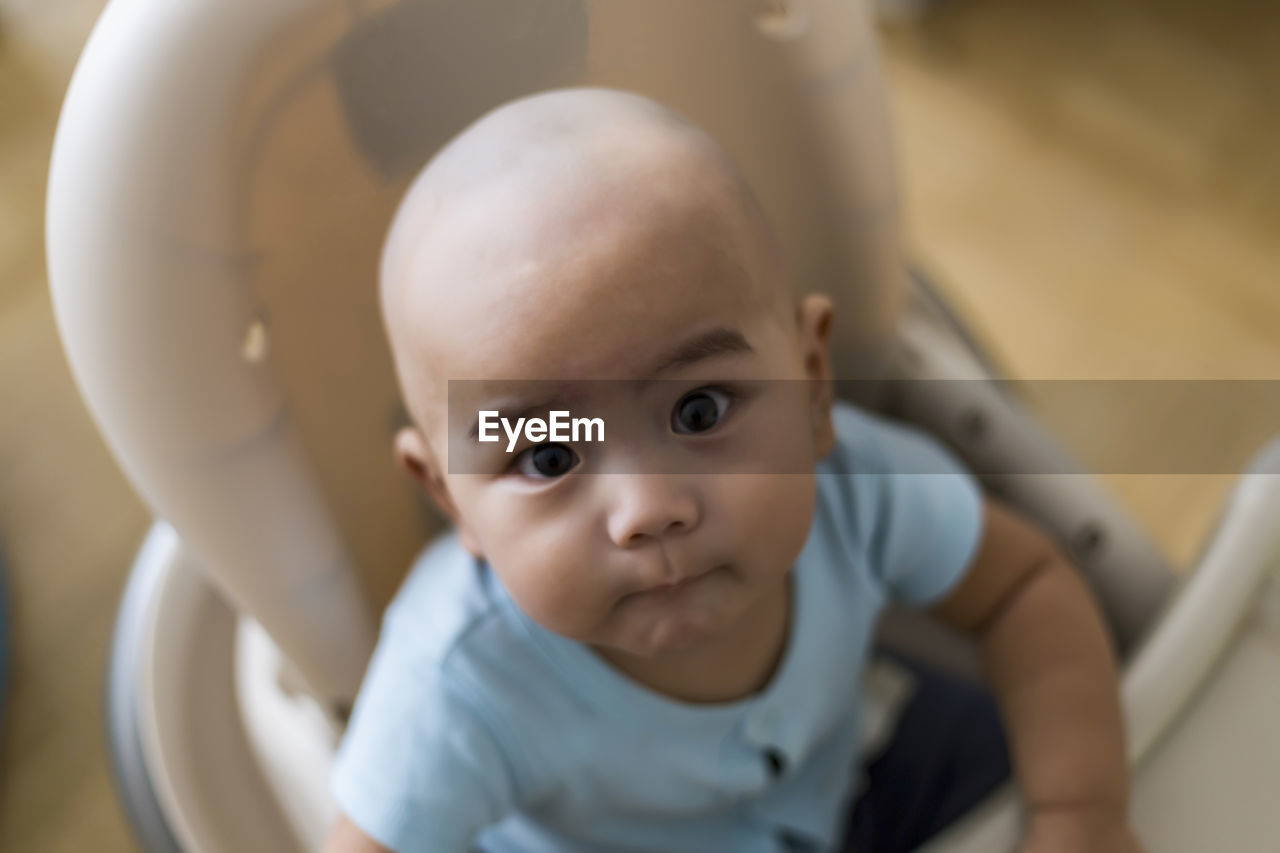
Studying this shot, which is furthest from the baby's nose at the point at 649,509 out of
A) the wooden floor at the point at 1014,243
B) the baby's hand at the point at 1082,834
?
the wooden floor at the point at 1014,243

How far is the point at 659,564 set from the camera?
1.10 feet

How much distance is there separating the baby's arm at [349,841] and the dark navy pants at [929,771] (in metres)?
0.23

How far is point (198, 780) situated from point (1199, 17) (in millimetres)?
1194

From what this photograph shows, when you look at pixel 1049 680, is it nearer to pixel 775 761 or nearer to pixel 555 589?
pixel 775 761

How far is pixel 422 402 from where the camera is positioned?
364 millimetres

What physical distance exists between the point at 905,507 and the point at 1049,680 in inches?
3.7

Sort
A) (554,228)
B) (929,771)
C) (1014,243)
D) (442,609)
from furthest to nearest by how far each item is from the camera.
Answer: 1. (1014,243)
2. (929,771)
3. (442,609)
4. (554,228)

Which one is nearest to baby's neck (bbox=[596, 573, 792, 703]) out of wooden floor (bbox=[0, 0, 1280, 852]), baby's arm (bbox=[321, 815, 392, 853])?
baby's arm (bbox=[321, 815, 392, 853])

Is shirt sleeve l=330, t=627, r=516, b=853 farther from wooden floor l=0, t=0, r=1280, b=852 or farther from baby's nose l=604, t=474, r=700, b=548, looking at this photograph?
wooden floor l=0, t=0, r=1280, b=852

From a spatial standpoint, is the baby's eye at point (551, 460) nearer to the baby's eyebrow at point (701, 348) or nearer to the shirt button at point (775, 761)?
the baby's eyebrow at point (701, 348)

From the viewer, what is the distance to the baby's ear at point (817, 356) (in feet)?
1.32

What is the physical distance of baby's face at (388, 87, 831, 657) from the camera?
0.32 m

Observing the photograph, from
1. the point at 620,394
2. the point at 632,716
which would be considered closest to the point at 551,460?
the point at 620,394

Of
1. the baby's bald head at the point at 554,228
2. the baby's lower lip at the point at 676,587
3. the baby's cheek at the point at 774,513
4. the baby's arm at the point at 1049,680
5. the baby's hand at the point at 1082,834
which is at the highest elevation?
the baby's bald head at the point at 554,228
